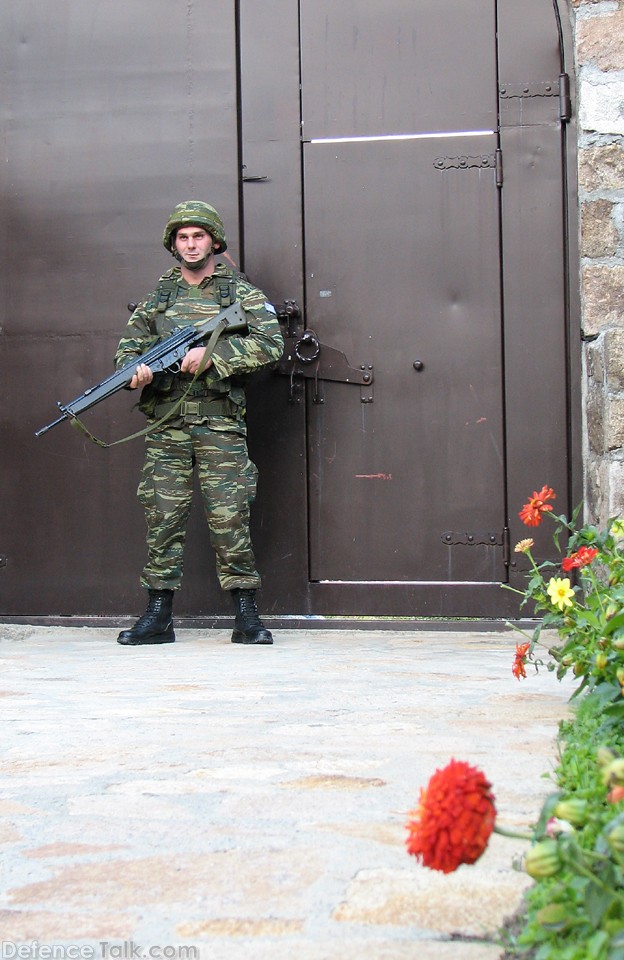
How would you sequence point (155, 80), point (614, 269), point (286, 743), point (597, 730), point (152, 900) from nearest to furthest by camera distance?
point (152, 900)
point (597, 730)
point (286, 743)
point (614, 269)
point (155, 80)

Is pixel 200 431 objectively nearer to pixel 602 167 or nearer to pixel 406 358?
pixel 406 358

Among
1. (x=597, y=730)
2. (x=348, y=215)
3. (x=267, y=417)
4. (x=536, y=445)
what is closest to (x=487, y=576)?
(x=536, y=445)

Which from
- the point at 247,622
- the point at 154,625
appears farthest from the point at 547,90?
the point at 154,625

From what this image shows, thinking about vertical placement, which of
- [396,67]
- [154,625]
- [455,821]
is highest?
[396,67]

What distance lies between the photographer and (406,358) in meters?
4.62

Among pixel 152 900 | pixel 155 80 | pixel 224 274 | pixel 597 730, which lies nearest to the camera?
pixel 152 900

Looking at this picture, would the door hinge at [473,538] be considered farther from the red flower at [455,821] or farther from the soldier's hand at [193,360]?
the red flower at [455,821]

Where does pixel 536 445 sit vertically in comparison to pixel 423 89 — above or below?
below

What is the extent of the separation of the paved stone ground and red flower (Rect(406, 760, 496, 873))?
29cm

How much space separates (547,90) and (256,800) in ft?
11.0

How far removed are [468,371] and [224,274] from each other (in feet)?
3.36

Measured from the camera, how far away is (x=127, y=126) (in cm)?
480

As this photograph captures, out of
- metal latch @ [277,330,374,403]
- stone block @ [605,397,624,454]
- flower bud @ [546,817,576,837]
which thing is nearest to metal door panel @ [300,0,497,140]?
metal latch @ [277,330,374,403]

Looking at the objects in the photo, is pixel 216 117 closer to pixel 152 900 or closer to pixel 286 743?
pixel 286 743
